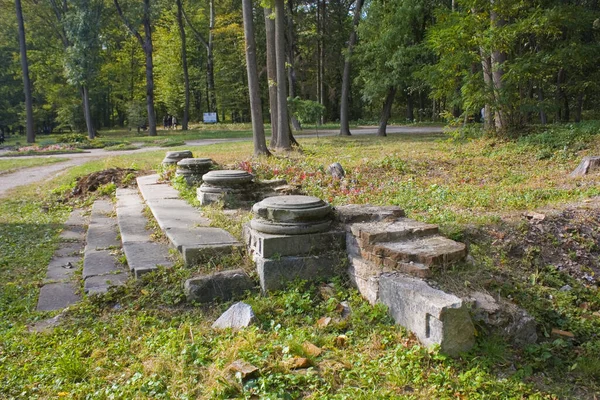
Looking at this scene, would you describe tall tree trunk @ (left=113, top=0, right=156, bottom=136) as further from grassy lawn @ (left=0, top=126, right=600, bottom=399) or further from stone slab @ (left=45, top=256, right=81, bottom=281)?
stone slab @ (left=45, top=256, right=81, bottom=281)

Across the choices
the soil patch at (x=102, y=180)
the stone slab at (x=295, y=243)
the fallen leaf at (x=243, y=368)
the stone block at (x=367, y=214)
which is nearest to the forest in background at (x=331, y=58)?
the soil patch at (x=102, y=180)

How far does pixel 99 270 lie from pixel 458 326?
3540mm

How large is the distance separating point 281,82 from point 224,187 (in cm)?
684

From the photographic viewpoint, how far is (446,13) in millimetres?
11938

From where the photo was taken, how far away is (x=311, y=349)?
10.2 ft

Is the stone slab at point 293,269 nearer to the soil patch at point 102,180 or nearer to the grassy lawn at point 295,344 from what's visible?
the grassy lawn at point 295,344

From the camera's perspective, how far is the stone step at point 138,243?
4582 mm

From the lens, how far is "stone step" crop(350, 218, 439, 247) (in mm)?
3969

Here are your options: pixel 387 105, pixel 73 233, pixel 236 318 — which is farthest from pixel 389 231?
pixel 387 105

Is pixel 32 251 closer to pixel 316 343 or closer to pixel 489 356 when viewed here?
pixel 316 343

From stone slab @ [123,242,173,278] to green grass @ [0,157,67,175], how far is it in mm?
11169

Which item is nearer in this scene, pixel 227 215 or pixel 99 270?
pixel 99 270

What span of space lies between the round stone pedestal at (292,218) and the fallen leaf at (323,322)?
0.90 m

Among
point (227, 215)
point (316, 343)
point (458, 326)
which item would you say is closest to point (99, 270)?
point (227, 215)
